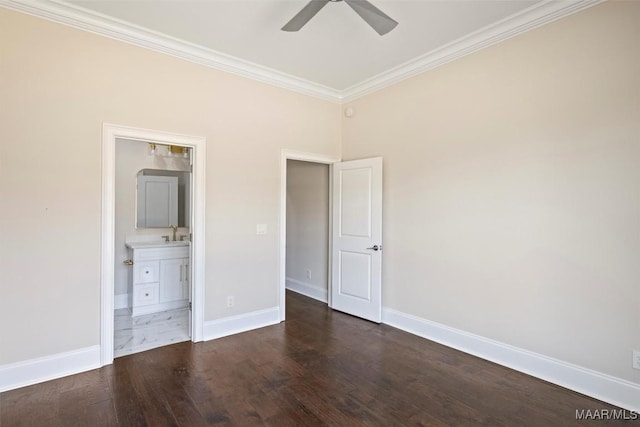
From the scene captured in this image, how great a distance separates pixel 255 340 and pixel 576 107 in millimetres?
3669

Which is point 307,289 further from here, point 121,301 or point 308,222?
point 121,301

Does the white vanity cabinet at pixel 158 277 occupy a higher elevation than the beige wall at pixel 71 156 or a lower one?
lower

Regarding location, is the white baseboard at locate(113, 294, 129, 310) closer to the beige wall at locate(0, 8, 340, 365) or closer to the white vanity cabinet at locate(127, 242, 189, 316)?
the white vanity cabinet at locate(127, 242, 189, 316)

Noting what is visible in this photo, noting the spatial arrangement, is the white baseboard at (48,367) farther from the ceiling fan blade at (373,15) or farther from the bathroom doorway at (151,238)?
the ceiling fan blade at (373,15)

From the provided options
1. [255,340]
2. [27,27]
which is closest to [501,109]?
[255,340]

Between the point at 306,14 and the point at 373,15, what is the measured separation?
1.63 ft

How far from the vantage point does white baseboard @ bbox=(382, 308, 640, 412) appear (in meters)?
2.30

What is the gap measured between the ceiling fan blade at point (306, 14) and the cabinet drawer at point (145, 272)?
348 centimetres

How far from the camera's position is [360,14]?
93.6 inches

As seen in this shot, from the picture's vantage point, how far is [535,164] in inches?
108

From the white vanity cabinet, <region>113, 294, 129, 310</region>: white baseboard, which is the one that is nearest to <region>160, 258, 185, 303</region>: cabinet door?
the white vanity cabinet

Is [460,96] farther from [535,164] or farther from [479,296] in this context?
[479,296]

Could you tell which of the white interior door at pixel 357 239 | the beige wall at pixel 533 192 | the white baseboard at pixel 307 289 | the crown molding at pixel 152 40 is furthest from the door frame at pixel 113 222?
the beige wall at pixel 533 192

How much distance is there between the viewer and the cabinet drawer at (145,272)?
13.8ft
